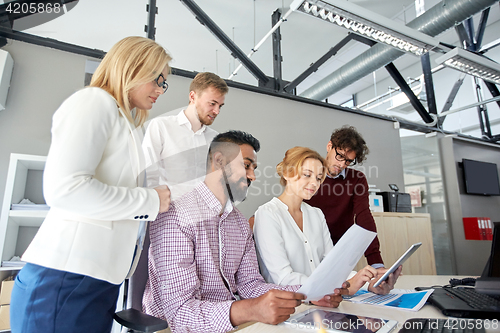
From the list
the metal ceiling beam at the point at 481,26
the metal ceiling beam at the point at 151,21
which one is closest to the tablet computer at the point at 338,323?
the metal ceiling beam at the point at 151,21

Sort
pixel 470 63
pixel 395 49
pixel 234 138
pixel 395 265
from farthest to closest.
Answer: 1. pixel 395 49
2. pixel 470 63
3. pixel 234 138
4. pixel 395 265

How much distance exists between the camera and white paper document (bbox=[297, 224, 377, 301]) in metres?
0.89

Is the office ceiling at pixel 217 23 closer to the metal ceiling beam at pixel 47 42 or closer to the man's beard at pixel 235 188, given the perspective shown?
the metal ceiling beam at pixel 47 42

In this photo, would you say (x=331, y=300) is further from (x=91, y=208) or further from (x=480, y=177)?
(x=480, y=177)

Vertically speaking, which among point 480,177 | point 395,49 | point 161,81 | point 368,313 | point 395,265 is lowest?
point 368,313

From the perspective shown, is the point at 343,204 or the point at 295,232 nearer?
the point at 295,232

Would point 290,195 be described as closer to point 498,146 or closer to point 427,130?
point 427,130

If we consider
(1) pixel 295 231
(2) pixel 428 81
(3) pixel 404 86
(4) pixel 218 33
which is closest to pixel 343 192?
(1) pixel 295 231

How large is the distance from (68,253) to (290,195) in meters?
1.09

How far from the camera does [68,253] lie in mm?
817

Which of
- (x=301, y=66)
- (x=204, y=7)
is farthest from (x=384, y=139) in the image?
(x=204, y=7)

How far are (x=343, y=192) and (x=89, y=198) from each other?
63.7 inches

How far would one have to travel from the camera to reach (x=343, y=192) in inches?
82.6

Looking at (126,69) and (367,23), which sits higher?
(367,23)
